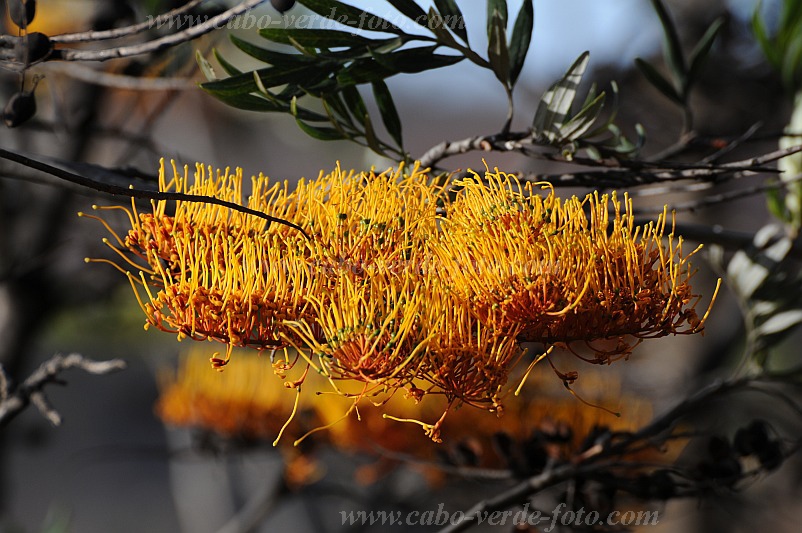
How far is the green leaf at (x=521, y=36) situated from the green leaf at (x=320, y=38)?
12 centimetres

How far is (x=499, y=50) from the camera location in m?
0.66

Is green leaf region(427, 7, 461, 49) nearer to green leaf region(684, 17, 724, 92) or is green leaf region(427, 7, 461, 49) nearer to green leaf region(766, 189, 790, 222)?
green leaf region(684, 17, 724, 92)

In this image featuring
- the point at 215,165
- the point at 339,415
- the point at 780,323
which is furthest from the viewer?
the point at 215,165

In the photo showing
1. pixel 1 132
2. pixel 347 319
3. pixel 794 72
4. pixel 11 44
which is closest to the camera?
pixel 347 319

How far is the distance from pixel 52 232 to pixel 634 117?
1.60m

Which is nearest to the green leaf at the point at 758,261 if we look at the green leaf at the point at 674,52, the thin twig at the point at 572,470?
the thin twig at the point at 572,470

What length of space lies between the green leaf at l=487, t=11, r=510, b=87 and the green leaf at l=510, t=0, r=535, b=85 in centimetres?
3

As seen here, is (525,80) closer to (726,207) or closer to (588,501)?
(726,207)

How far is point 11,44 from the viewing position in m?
0.66

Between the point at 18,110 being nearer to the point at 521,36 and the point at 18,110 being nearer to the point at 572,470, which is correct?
the point at 521,36

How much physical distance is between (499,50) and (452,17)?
0.07 metres

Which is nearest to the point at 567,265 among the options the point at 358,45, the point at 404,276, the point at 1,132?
the point at 404,276

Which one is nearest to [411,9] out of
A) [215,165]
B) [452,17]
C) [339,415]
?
[452,17]

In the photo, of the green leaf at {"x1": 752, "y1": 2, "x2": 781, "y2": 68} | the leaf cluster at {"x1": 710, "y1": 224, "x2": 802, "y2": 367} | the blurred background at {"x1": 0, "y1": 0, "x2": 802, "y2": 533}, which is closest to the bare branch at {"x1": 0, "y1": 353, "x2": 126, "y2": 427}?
the blurred background at {"x1": 0, "y1": 0, "x2": 802, "y2": 533}
